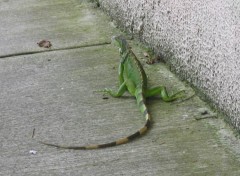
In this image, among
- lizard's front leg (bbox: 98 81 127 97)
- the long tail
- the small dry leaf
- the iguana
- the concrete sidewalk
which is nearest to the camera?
the concrete sidewalk

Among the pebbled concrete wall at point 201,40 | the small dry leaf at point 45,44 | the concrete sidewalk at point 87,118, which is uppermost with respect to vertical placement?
the pebbled concrete wall at point 201,40

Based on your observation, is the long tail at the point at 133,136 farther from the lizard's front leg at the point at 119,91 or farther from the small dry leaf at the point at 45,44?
the small dry leaf at the point at 45,44

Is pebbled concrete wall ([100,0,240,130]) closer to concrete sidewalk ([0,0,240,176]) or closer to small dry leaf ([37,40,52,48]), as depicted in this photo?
concrete sidewalk ([0,0,240,176])

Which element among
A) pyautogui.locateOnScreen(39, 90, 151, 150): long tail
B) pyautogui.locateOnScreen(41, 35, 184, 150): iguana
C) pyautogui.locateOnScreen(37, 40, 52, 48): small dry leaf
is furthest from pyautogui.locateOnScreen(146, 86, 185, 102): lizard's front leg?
pyautogui.locateOnScreen(37, 40, 52, 48): small dry leaf

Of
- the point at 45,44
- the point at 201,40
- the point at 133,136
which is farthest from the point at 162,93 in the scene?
the point at 45,44

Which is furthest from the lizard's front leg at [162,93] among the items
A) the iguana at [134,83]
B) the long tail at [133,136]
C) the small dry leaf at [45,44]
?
the small dry leaf at [45,44]

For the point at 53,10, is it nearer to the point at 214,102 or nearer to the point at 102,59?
the point at 102,59
